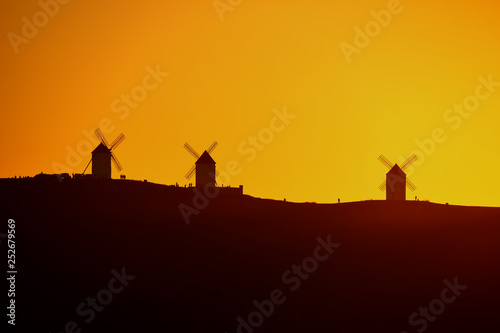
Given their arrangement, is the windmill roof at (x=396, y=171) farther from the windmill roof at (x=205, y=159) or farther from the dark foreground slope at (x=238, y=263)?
the windmill roof at (x=205, y=159)

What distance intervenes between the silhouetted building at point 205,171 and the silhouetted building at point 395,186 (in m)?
14.9

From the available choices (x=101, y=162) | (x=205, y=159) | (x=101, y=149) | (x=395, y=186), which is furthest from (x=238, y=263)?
(x=395, y=186)

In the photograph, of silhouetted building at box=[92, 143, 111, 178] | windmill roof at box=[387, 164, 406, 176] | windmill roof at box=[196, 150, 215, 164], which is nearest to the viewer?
silhouetted building at box=[92, 143, 111, 178]

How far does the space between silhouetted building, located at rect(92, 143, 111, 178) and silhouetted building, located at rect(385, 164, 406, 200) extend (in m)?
23.6

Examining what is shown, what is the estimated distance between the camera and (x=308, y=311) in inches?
2640

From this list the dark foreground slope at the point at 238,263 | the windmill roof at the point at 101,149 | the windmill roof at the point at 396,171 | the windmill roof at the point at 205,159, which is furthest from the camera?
the windmill roof at the point at 396,171

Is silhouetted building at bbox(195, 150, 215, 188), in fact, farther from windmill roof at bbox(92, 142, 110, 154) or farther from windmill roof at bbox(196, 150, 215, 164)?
windmill roof at bbox(92, 142, 110, 154)

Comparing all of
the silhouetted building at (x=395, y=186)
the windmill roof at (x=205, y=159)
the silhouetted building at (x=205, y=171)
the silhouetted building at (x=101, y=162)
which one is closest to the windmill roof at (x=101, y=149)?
the silhouetted building at (x=101, y=162)

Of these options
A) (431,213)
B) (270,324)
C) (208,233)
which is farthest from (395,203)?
(270,324)

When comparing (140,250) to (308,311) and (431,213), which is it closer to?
(308,311)

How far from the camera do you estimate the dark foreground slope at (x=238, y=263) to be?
6575 cm

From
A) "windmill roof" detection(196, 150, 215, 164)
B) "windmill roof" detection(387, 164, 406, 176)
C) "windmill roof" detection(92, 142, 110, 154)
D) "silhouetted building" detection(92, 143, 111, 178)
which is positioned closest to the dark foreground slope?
"silhouetted building" detection(92, 143, 111, 178)

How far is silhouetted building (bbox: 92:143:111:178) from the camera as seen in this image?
100 meters

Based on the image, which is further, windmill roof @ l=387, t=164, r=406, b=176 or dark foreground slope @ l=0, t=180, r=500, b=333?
windmill roof @ l=387, t=164, r=406, b=176
